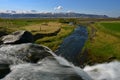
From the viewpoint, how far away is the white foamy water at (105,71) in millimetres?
34188

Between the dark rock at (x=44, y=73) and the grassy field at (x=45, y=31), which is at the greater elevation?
the dark rock at (x=44, y=73)

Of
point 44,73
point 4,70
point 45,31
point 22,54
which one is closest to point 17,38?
point 22,54

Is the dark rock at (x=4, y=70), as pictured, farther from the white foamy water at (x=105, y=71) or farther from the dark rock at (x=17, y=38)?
the dark rock at (x=17, y=38)

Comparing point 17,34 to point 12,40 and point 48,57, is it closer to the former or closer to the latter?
point 12,40

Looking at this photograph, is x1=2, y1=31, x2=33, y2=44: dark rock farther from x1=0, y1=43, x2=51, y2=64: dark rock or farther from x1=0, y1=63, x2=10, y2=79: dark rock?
x1=0, y1=63, x2=10, y2=79: dark rock

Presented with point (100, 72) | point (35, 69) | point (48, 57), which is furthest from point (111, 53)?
point (35, 69)

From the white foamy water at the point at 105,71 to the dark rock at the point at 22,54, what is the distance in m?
7.72

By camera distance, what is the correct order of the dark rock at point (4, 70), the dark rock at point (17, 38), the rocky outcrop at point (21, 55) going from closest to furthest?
the dark rock at point (4, 70) → the rocky outcrop at point (21, 55) → the dark rock at point (17, 38)

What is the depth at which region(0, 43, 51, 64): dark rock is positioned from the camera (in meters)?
29.3

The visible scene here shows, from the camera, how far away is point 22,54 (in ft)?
102

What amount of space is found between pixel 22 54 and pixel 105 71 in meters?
13.3

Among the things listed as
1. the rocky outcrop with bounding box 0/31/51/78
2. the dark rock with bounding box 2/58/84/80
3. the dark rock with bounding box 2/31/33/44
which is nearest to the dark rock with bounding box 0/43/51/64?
the rocky outcrop with bounding box 0/31/51/78

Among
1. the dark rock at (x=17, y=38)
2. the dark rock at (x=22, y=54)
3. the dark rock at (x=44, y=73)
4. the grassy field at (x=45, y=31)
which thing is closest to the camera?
the dark rock at (x=44, y=73)

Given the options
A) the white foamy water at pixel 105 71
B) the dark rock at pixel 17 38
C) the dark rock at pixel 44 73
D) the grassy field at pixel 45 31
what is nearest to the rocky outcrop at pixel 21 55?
the dark rock at pixel 44 73
